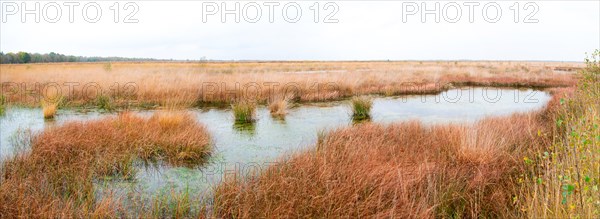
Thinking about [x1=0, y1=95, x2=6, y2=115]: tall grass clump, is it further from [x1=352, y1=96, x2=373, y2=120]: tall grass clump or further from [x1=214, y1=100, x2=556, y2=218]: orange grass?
[x1=352, y1=96, x2=373, y2=120]: tall grass clump

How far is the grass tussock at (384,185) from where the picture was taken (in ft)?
10.6

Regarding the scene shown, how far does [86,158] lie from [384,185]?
4.01 meters

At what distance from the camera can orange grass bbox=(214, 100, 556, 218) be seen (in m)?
3.23

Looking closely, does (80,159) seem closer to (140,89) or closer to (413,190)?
(413,190)

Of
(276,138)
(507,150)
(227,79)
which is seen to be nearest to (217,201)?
(276,138)

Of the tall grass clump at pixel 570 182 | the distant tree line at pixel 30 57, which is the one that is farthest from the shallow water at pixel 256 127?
the distant tree line at pixel 30 57

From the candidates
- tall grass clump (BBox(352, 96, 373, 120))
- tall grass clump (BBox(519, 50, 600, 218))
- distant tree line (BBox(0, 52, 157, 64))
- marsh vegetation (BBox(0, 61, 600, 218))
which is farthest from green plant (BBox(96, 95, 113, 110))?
distant tree line (BBox(0, 52, 157, 64))

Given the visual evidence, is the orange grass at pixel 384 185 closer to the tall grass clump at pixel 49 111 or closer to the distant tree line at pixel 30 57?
the tall grass clump at pixel 49 111

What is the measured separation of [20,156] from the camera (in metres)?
4.78

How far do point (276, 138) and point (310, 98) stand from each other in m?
5.89

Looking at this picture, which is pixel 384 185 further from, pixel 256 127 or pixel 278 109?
pixel 278 109

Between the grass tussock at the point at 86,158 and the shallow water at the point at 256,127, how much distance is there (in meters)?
0.29

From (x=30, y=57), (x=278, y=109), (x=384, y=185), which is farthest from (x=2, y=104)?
(x=30, y=57)

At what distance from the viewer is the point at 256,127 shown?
8.21 m
